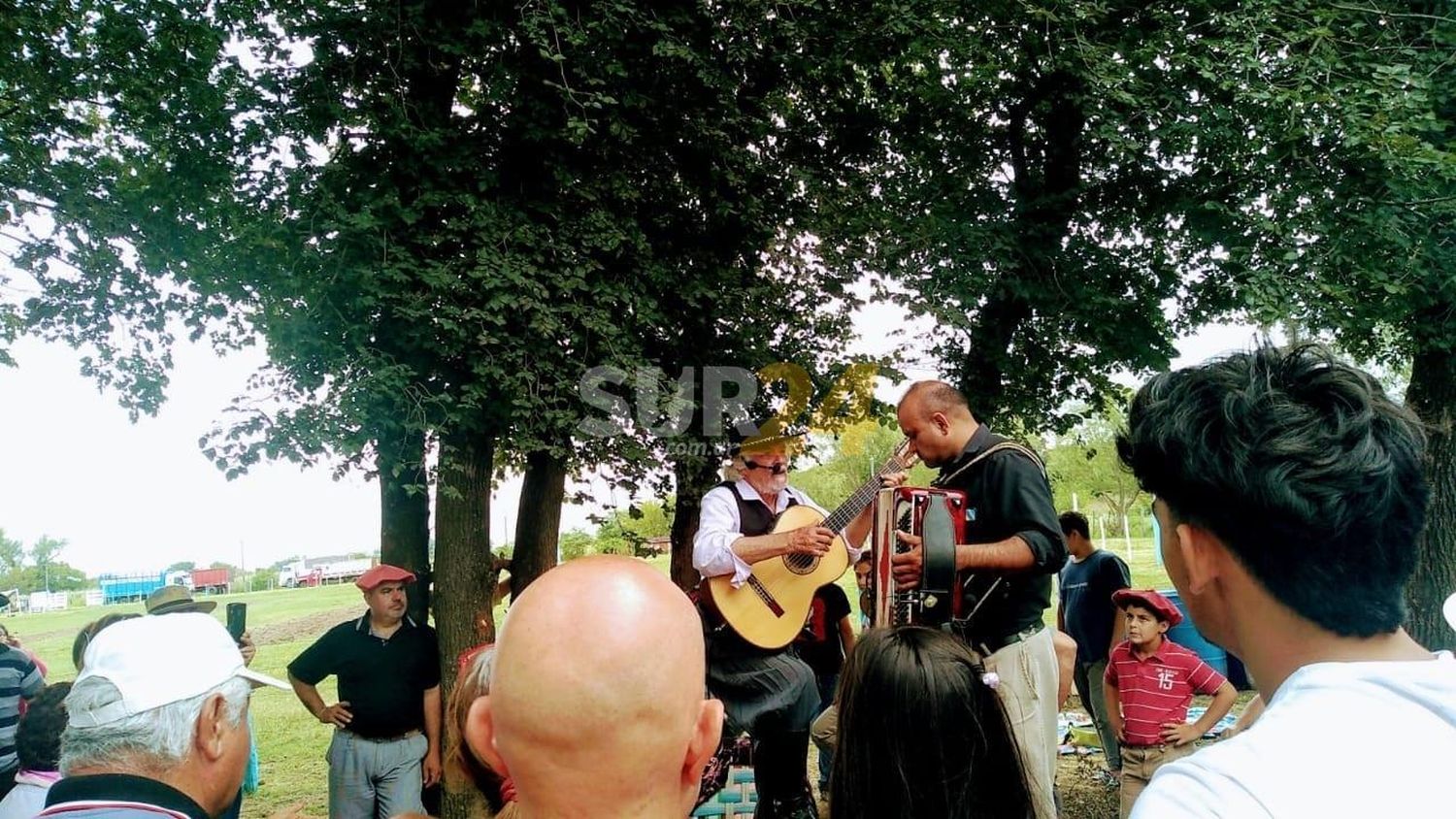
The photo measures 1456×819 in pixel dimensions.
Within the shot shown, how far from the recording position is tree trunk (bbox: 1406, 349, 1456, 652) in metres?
7.45

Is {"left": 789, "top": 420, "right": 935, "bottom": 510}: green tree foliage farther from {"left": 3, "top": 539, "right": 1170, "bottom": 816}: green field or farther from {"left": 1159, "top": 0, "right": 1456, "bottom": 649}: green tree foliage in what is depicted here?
{"left": 1159, "top": 0, "right": 1456, "bottom": 649}: green tree foliage

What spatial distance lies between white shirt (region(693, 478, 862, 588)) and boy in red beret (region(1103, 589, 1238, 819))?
1.96m

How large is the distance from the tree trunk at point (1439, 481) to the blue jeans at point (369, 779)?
27.0 ft

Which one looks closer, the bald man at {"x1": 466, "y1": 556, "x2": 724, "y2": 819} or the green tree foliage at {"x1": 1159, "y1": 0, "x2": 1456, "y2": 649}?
the bald man at {"x1": 466, "y1": 556, "x2": 724, "y2": 819}

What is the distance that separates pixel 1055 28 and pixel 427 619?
7.71 m

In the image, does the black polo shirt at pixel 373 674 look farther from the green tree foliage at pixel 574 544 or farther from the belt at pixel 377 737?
the green tree foliage at pixel 574 544

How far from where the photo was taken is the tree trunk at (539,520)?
8.08 meters

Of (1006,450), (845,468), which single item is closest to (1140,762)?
(1006,450)

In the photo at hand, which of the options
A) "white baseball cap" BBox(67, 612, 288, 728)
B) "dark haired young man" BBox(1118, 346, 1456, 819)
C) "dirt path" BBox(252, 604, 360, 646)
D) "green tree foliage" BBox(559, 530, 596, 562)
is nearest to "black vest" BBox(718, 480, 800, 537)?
"white baseball cap" BBox(67, 612, 288, 728)

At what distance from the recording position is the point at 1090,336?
8.90 m

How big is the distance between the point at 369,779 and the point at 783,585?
10.7ft

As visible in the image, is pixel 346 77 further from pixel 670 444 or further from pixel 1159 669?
pixel 1159 669

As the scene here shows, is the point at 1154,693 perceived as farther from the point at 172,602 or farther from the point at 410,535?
the point at 172,602

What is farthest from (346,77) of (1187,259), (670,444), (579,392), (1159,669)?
(1187,259)
